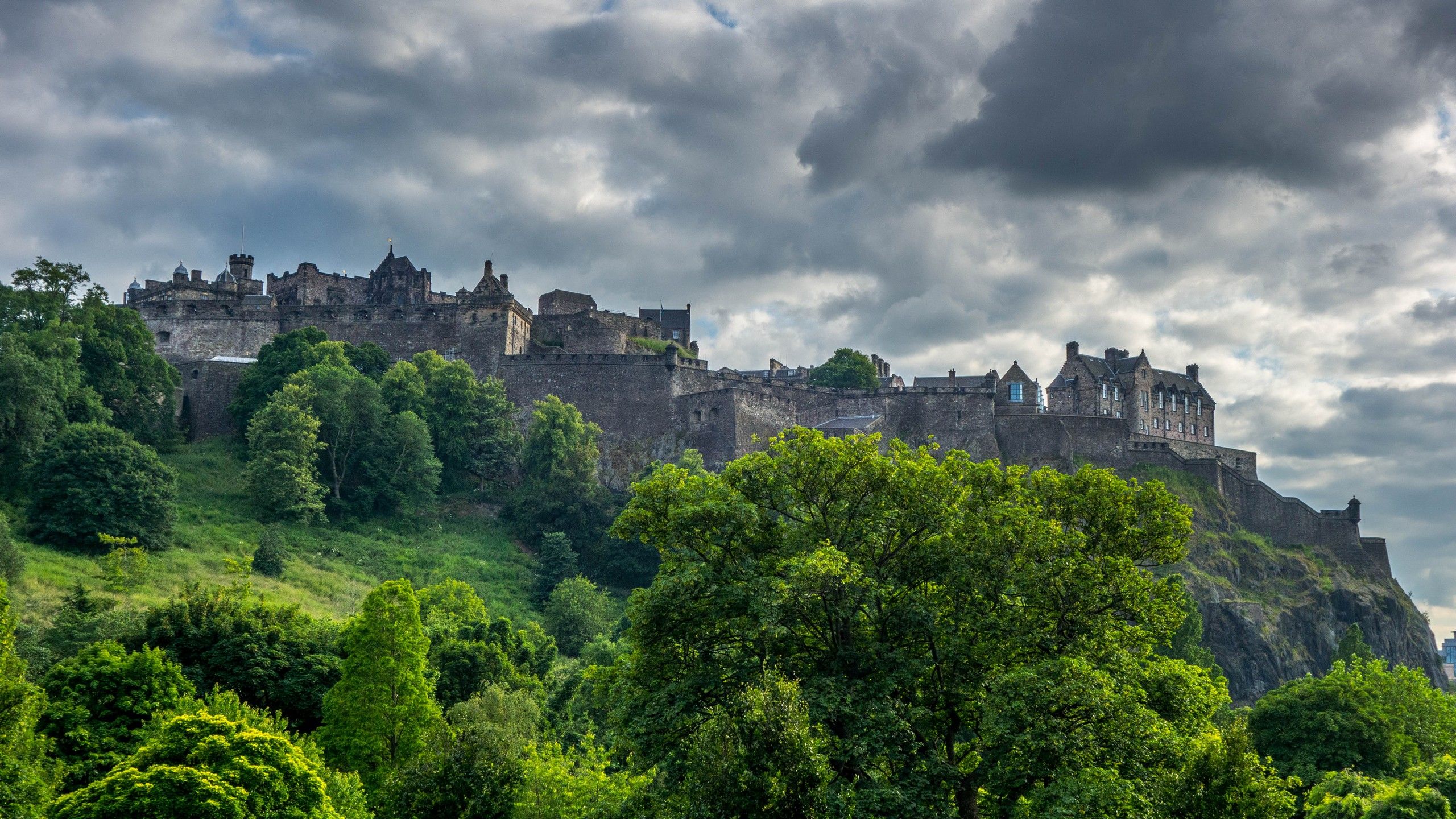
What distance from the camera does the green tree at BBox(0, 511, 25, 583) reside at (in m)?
34.8

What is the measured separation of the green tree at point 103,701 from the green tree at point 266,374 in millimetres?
32030

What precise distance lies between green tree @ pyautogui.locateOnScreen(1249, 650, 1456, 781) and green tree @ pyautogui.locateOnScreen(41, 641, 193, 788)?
30597 millimetres

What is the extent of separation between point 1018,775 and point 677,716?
17.3 feet

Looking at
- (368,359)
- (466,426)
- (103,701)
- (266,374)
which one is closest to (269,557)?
(466,426)

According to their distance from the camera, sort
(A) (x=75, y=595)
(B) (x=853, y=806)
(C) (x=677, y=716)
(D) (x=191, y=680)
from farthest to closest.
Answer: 1. (A) (x=75, y=595)
2. (D) (x=191, y=680)
3. (C) (x=677, y=716)
4. (B) (x=853, y=806)

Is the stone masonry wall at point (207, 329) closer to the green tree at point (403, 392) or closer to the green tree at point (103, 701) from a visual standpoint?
the green tree at point (403, 392)

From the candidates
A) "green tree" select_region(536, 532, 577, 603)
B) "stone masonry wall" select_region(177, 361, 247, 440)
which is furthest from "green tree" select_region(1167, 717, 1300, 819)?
"stone masonry wall" select_region(177, 361, 247, 440)

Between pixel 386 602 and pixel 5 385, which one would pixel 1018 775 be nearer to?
pixel 386 602

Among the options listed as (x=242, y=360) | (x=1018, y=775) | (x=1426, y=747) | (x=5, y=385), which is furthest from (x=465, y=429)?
(x=1018, y=775)

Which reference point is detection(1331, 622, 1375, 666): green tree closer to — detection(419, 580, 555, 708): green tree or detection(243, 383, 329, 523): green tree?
detection(419, 580, 555, 708): green tree

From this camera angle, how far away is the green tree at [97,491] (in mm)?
42281

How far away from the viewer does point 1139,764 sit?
18656mm

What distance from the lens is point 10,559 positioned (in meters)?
35.2

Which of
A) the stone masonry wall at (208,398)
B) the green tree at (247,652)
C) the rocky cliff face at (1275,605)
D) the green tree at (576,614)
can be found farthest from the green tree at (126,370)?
the rocky cliff face at (1275,605)
